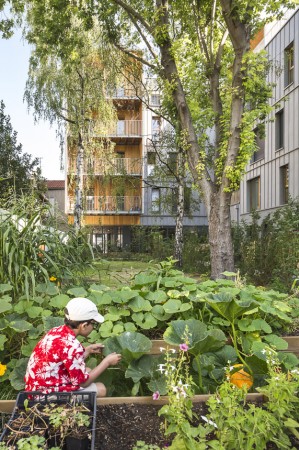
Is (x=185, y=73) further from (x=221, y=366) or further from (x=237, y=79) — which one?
(x=221, y=366)

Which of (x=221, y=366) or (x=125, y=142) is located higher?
(x=125, y=142)

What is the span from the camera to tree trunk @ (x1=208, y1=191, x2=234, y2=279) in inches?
338

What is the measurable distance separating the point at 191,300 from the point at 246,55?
5.55 meters

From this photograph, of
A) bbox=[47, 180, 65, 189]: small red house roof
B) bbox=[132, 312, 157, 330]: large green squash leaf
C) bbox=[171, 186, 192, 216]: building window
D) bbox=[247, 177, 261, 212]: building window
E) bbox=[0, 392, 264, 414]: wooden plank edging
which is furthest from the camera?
bbox=[47, 180, 65, 189]: small red house roof

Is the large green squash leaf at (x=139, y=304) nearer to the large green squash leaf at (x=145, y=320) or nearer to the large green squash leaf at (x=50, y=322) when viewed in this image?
the large green squash leaf at (x=145, y=320)

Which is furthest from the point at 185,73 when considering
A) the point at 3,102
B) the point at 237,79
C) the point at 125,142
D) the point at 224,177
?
the point at 125,142

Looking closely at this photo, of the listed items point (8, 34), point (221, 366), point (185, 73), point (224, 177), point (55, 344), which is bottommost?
point (221, 366)

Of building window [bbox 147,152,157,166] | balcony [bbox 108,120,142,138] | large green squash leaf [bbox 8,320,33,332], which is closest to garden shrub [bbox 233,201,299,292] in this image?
large green squash leaf [bbox 8,320,33,332]

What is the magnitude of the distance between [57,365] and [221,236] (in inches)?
A: 250

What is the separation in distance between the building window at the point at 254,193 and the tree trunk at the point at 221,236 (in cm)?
1221

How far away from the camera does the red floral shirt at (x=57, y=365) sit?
2.61m

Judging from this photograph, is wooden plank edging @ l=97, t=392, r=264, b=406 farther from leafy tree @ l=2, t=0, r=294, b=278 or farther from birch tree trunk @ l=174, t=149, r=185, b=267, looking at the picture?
birch tree trunk @ l=174, t=149, r=185, b=267

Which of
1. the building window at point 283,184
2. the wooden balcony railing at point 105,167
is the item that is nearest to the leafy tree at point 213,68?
the building window at point 283,184

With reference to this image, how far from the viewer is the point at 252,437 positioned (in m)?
2.02
